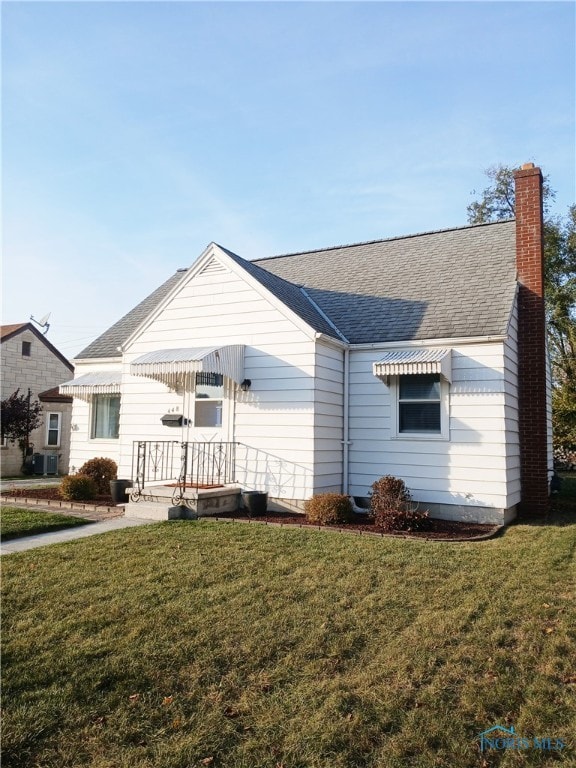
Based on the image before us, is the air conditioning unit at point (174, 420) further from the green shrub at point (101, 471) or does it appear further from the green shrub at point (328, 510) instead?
the green shrub at point (328, 510)

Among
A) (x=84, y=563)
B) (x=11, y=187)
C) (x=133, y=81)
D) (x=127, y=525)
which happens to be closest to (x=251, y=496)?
(x=127, y=525)

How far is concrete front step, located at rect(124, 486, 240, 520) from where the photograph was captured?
10.0m

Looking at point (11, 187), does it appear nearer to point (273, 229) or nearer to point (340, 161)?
point (340, 161)

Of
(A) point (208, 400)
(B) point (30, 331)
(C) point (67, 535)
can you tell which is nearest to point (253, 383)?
(A) point (208, 400)

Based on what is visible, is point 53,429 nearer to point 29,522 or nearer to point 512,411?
point 29,522

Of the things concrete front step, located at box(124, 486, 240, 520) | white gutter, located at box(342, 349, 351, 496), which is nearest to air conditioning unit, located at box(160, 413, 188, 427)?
concrete front step, located at box(124, 486, 240, 520)

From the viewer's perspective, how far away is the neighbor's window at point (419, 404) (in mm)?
11000

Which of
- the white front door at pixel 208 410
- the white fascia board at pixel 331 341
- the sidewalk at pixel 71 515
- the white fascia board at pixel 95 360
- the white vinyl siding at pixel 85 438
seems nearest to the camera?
the sidewalk at pixel 71 515

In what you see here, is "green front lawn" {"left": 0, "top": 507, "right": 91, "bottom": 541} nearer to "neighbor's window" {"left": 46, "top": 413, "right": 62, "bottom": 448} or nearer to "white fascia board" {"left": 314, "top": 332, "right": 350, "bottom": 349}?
"white fascia board" {"left": 314, "top": 332, "right": 350, "bottom": 349}

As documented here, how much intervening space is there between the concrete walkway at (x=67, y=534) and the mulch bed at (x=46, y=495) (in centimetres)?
189

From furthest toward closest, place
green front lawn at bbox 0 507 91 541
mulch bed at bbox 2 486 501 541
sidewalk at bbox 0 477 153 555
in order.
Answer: mulch bed at bbox 2 486 501 541, green front lawn at bbox 0 507 91 541, sidewalk at bbox 0 477 153 555

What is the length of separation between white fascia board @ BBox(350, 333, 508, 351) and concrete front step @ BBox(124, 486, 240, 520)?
14.4 feet

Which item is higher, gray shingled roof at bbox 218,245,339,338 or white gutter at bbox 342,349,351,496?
gray shingled roof at bbox 218,245,339,338

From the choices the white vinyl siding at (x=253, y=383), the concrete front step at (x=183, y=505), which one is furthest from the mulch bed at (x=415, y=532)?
the white vinyl siding at (x=253, y=383)
